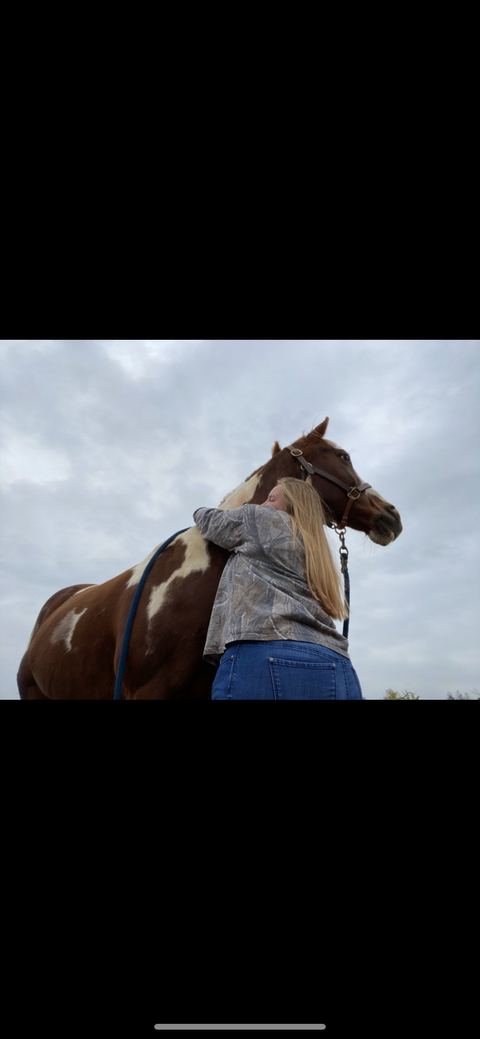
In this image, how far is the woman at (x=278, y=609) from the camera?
192 cm

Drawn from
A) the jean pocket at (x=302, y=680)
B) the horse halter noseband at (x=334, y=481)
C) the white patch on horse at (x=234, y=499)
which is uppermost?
the horse halter noseband at (x=334, y=481)

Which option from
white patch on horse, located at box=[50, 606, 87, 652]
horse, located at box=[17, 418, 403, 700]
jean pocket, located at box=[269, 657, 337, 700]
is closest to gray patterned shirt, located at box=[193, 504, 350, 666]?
jean pocket, located at box=[269, 657, 337, 700]

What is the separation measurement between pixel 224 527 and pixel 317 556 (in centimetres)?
50

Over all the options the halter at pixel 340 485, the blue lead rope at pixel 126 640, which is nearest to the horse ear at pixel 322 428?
the halter at pixel 340 485

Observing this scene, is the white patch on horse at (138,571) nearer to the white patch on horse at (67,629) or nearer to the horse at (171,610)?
the horse at (171,610)

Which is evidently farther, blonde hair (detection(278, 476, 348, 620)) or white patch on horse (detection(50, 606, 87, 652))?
white patch on horse (detection(50, 606, 87, 652))

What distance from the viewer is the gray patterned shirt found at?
6.91 ft

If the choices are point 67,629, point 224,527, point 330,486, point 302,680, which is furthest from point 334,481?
point 67,629

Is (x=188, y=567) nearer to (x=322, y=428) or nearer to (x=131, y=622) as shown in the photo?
(x=131, y=622)

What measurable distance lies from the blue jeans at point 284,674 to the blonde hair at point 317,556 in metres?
0.34

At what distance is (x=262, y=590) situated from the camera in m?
2.25

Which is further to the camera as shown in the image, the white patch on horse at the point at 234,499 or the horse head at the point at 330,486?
the horse head at the point at 330,486

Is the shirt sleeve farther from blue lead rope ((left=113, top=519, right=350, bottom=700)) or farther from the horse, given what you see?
blue lead rope ((left=113, top=519, right=350, bottom=700))
